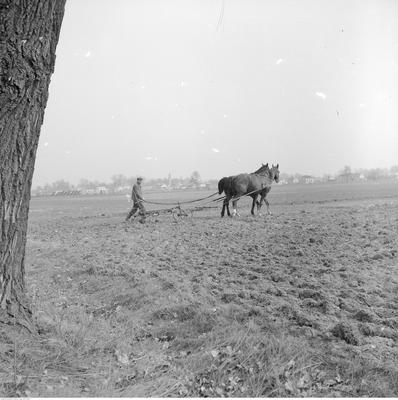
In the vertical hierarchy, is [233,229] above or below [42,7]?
below

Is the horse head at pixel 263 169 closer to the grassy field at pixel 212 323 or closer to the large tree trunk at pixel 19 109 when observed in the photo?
the grassy field at pixel 212 323

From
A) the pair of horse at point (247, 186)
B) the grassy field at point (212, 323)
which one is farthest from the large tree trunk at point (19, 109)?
the pair of horse at point (247, 186)

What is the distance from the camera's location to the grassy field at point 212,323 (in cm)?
307

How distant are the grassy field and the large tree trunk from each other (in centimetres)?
56

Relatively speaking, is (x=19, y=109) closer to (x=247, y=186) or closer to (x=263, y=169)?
(x=247, y=186)

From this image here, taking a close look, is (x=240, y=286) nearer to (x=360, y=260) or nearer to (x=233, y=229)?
(x=360, y=260)

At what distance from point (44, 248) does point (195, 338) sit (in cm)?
734

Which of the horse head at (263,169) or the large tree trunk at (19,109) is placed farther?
the horse head at (263,169)

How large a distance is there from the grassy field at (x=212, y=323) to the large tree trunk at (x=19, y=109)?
1.83 ft

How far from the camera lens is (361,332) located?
3.99 metres

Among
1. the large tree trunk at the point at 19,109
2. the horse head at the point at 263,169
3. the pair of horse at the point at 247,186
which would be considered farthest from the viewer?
the horse head at the point at 263,169

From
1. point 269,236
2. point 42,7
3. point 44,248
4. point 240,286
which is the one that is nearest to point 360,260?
point 240,286

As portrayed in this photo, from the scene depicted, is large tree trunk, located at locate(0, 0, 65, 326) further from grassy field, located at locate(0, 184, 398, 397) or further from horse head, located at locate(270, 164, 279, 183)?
horse head, located at locate(270, 164, 279, 183)

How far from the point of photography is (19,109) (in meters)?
3.09
